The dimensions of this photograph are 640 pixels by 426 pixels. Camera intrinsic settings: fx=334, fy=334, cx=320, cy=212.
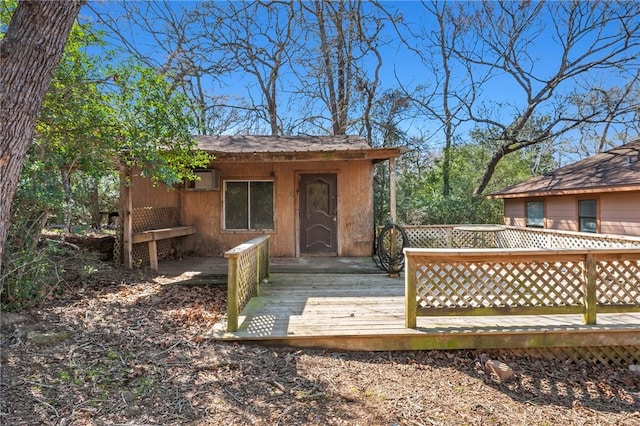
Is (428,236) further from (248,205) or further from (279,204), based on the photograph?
(248,205)

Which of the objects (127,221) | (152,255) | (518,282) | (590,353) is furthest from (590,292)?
(127,221)

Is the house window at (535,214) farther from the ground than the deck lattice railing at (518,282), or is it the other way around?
the house window at (535,214)

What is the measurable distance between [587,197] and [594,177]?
54 cm

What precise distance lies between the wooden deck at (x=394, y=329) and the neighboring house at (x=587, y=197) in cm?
451

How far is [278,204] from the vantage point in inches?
301

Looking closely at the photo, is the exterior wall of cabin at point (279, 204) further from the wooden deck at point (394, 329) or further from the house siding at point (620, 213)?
the house siding at point (620, 213)

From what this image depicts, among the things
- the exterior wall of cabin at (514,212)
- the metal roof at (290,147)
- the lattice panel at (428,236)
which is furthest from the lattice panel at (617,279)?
the exterior wall of cabin at (514,212)

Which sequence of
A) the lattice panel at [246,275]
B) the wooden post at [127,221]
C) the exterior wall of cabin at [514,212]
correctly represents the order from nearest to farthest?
the lattice panel at [246,275] < the wooden post at [127,221] < the exterior wall of cabin at [514,212]

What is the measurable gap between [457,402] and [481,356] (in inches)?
33.0

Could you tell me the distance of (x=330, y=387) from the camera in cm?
273

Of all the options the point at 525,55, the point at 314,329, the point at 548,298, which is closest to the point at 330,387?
the point at 314,329

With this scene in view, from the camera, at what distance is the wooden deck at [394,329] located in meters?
3.29

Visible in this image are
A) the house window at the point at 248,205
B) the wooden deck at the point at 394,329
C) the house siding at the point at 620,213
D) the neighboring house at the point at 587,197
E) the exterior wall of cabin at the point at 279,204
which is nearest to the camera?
the wooden deck at the point at 394,329

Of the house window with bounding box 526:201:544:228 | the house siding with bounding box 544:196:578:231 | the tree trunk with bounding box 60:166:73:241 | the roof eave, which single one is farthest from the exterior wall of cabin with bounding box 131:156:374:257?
the house window with bounding box 526:201:544:228
